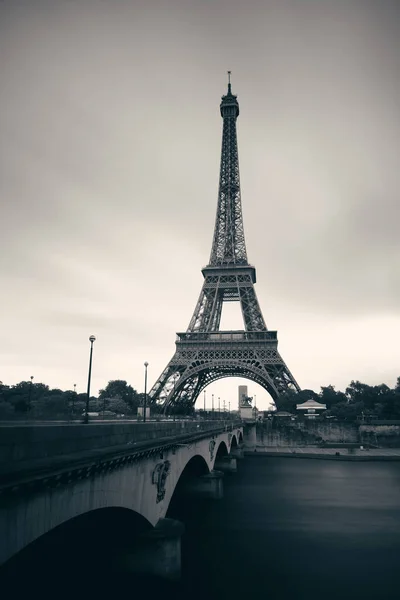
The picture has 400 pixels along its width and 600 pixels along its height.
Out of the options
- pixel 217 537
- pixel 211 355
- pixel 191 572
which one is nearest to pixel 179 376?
pixel 211 355

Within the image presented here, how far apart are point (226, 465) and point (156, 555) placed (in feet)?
135

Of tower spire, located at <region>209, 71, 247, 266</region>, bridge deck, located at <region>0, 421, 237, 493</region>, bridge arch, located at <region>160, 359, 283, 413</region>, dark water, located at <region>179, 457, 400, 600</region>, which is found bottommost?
dark water, located at <region>179, 457, 400, 600</region>

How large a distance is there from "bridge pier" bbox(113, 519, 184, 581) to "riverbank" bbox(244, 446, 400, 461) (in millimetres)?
57643

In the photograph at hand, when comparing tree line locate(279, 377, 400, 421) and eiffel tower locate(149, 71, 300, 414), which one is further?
tree line locate(279, 377, 400, 421)

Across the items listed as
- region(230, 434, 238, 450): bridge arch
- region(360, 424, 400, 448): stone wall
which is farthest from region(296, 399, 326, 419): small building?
region(230, 434, 238, 450): bridge arch

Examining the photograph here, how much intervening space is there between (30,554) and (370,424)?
80.1 meters

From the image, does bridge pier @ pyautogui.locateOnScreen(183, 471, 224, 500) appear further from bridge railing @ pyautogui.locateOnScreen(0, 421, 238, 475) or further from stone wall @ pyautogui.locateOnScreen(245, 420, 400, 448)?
stone wall @ pyautogui.locateOnScreen(245, 420, 400, 448)

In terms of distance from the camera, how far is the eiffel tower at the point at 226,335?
79.0m

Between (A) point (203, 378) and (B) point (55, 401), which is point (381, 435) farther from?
(B) point (55, 401)

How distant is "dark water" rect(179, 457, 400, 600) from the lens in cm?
1989

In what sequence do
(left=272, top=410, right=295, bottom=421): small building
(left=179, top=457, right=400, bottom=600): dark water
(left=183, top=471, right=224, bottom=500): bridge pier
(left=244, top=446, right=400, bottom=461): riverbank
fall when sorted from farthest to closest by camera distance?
(left=272, top=410, right=295, bottom=421): small building < (left=244, top=446, right=400, bottom=461): riverbank < (left=183, top=471, right=224, bottom=500): bridge pier < (left=179, top=457, right=400, bottom=600): dark water

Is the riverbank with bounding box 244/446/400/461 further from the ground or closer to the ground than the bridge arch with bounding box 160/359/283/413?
closer to the ground

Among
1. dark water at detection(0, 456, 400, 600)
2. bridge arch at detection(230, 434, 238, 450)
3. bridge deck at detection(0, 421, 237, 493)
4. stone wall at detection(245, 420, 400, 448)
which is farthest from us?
stone wall at detection(245, 420, 400, 448)

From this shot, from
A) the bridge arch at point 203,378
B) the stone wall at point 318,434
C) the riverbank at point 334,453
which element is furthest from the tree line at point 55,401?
the riverbank at point 334,453
